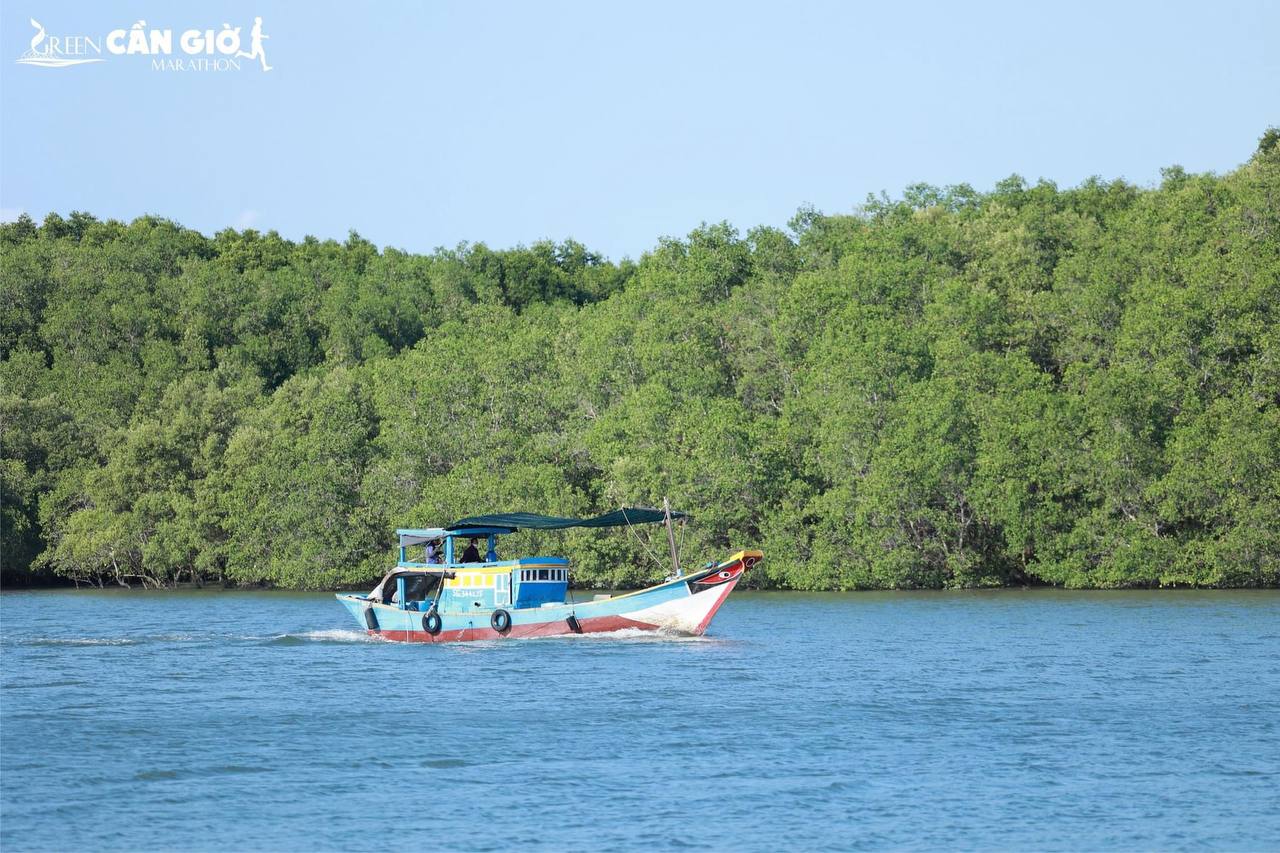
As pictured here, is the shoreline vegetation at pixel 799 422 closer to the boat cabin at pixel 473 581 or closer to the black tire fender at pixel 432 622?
the boat cabin at pixel 473 581

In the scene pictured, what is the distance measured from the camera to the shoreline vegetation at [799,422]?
242ft

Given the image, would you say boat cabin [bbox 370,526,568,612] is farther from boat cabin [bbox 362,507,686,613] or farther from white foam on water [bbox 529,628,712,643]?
white foam on water [bbox 529,628,712,643]

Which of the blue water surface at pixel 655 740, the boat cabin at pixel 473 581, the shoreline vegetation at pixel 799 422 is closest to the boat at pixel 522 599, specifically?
the boat cabin at pixel 473 581

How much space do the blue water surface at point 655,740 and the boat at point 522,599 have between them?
86 cm

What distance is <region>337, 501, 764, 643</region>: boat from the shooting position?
168 ft

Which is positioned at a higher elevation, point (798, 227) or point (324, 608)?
point (798, 227)

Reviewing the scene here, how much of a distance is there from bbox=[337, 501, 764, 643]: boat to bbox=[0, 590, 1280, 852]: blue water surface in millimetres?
863

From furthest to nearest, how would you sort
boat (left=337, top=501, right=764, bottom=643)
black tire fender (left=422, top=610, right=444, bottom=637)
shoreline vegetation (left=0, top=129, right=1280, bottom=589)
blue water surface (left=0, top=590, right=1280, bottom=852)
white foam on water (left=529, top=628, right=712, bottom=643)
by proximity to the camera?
shoreline vegetation (left=0, top=129, right=1280, bottom=589) → black tire fender (left=422, top=610, right=444, bottom=637) → white foam on water (left=529, top=628, right=712, bottom=643) → boat (left=337, top=501, right=764, bottom=643) → blue water surface (left=0, top=590, right=1280, bottom=852)

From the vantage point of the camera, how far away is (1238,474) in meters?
70.3

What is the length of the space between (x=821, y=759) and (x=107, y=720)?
15722 millimetres

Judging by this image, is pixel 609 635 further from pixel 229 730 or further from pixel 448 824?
pixel 448 824

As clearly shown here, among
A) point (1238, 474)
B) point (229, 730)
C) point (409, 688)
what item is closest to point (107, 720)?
point (229, 730)

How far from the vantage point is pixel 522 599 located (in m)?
52.1

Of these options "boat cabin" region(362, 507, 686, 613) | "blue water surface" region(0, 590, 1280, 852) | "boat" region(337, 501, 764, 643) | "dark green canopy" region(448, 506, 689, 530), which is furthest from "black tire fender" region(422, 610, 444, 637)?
"dark green canopy" region(448, 506, 689, 530)
